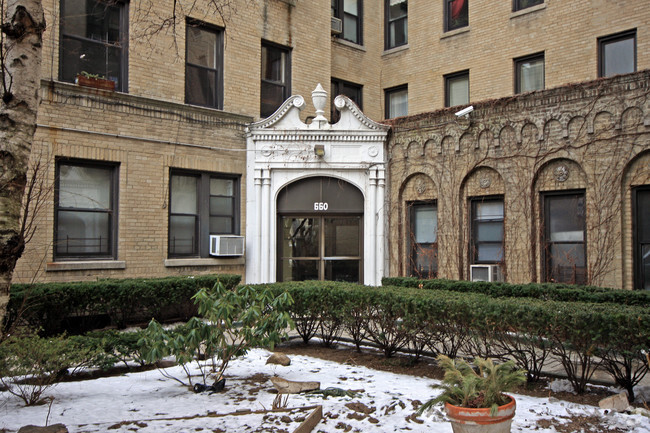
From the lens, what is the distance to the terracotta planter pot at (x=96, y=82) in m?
11.5

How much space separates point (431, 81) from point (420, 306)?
11525 mm

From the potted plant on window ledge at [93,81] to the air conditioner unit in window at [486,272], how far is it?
942cm

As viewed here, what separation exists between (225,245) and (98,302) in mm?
3909

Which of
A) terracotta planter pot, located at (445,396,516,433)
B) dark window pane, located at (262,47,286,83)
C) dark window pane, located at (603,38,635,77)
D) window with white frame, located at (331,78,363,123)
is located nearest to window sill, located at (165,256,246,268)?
dark window pane, located at (262,47,286,83)

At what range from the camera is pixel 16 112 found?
15.4 ft

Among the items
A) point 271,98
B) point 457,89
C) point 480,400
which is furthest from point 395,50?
point 480,400

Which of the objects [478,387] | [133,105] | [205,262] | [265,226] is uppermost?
[133,105]

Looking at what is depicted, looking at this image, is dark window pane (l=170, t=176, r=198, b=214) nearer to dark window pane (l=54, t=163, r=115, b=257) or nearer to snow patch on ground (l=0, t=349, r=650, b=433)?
dark window pane (l=54, t=163, r=115, b=257)

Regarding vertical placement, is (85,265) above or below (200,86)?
below

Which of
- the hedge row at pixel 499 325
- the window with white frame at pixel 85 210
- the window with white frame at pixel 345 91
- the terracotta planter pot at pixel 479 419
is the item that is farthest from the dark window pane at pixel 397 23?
the terracotta planter pot at pixel 479 419

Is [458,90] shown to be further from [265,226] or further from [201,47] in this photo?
[201,47]

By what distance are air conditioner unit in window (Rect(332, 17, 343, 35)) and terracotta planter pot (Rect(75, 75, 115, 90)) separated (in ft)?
25.2

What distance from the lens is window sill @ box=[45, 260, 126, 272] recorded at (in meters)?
10.9

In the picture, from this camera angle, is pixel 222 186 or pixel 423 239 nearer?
pixel 222 186
